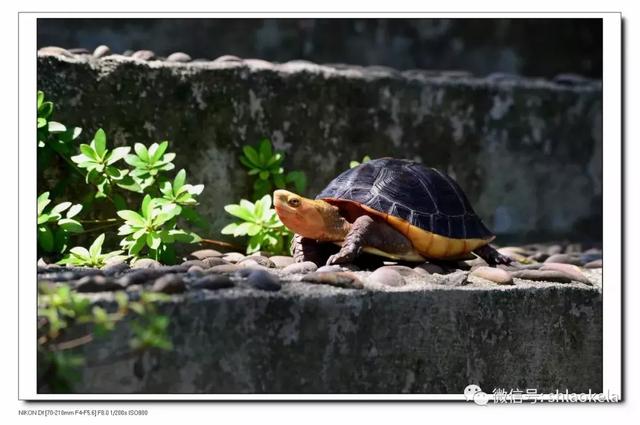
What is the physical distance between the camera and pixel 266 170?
3.78 meters

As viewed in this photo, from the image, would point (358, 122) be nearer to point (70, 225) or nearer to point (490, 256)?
point (490, 256)

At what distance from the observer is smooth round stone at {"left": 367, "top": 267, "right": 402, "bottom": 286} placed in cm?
280

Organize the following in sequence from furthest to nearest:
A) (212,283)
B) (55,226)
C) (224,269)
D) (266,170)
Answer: (266,170), (55,226), (224,269), (212,283)

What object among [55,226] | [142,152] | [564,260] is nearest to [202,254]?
[142,152]

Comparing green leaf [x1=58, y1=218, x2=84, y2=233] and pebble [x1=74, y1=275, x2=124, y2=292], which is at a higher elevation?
green leaf [x1=58, y1=218, x2=84, y2=233]

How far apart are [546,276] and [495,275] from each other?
222 millimetres

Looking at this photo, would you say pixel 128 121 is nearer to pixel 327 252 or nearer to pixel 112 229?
pixel 112 229

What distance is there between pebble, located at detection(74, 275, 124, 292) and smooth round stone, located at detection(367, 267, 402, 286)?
0.89m

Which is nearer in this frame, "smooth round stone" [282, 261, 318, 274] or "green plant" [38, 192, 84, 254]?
"smooth round stone" [282, 261, 318, 274]

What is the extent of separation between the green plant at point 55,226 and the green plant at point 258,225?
633 mm

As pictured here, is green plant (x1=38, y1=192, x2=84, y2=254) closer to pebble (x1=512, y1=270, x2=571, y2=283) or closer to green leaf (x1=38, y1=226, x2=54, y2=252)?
green leaf (x1=38, y1=226, x2=54, y2=252)

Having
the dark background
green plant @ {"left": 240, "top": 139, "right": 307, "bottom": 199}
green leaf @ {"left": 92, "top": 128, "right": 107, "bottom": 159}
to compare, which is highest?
the dark background

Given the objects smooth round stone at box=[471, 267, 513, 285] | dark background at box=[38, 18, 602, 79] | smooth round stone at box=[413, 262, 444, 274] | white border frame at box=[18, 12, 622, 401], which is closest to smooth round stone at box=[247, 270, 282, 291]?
white border frame at box=[18, 12, 622, 401]
